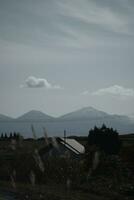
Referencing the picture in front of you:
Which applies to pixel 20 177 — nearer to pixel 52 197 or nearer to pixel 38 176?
pixel 38 176

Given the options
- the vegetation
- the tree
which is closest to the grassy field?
the vegetation

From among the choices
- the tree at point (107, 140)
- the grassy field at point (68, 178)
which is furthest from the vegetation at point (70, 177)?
the tree at point (107, 140)

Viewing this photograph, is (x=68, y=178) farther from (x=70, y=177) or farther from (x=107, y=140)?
(x=107, y=140)

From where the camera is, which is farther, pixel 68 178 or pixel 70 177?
pixel 70 177

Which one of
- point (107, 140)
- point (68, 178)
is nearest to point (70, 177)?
point (68, 178)

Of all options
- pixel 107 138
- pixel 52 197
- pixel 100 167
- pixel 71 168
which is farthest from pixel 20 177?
pixel 107 138

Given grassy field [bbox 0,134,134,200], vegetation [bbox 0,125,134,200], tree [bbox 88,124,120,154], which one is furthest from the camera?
tree [bbox 88,124,120,154]

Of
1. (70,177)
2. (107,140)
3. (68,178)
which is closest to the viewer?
(68,178)

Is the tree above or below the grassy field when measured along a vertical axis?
above

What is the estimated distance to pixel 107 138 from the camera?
5284 centimetres

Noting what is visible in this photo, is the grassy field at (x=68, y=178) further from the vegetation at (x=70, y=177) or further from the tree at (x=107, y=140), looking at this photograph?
the tree at (x=107, y=140)

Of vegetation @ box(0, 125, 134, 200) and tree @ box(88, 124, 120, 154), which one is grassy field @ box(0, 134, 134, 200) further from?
tree @ box(88, 124, 120, 154)

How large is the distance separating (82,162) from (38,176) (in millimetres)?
5639

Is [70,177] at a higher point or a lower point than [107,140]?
lower
